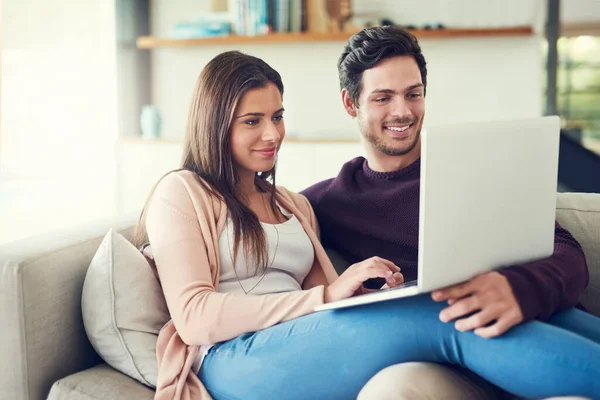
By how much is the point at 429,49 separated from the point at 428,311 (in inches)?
101

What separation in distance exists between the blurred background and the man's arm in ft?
7.25

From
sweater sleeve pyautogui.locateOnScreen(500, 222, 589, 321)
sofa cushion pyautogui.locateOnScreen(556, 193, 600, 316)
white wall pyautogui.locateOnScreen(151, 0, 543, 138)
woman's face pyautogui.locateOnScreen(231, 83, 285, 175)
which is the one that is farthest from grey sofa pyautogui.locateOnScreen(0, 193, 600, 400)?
white wall pyautogui.locateOnScreen(151, 0, 543, 138)

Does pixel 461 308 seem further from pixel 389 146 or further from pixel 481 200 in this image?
pixel 389 146

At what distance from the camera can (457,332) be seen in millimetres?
1297

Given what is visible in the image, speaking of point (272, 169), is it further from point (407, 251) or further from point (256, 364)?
point (256, 364)

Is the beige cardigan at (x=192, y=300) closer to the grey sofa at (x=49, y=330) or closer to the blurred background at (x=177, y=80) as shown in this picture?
the grey sofa at (x=49, y=330)

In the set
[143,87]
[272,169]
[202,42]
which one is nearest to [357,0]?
[202,42]

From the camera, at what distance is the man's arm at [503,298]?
127cm

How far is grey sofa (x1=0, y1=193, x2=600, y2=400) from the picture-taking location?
57.1 inches

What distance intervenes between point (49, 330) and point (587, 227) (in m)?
1.30

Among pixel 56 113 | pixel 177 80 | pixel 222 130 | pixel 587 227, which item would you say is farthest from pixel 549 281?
pixel 177 80

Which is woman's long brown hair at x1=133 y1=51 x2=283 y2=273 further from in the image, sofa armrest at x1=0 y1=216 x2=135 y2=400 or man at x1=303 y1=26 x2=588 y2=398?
man at x1=303 y1=26 x2=588 y2=398

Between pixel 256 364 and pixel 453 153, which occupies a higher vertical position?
pixel 453 153

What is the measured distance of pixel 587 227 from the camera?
1.85 metres
